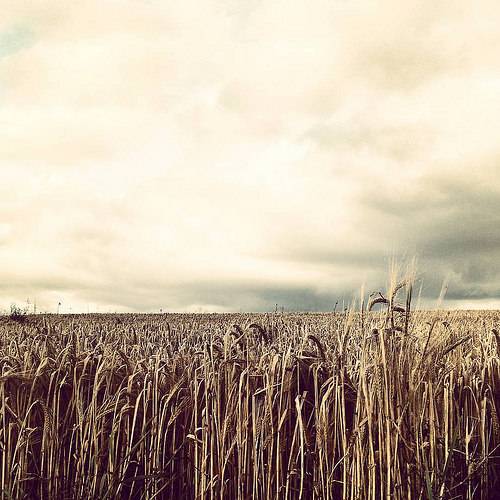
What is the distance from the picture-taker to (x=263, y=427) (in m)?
3.89

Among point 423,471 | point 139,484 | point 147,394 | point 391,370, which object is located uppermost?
point 391,370

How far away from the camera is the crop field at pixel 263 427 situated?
12.2ft

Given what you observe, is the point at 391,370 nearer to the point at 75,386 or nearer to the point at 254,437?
the point at 254,437

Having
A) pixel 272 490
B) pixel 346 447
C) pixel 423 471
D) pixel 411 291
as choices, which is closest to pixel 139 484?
pixel 272 490

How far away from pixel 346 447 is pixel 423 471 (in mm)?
540

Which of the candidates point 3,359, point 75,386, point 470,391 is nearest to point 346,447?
point 470,391

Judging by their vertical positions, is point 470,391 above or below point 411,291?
below

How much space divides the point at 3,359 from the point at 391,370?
345 centimetres

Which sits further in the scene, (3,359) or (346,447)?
(3,359)

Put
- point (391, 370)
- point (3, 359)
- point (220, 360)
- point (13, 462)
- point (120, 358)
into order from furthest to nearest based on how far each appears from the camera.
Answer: point (120, 358) → point (3, 359) → point (220, 360) → point (13, 462) → point (391, 370)

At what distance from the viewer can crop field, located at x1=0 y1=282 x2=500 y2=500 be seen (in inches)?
146

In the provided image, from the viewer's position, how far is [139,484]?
4320mm

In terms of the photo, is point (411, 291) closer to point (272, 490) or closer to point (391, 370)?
point (391, 370)

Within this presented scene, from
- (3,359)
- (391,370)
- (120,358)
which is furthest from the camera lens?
(120,358)
